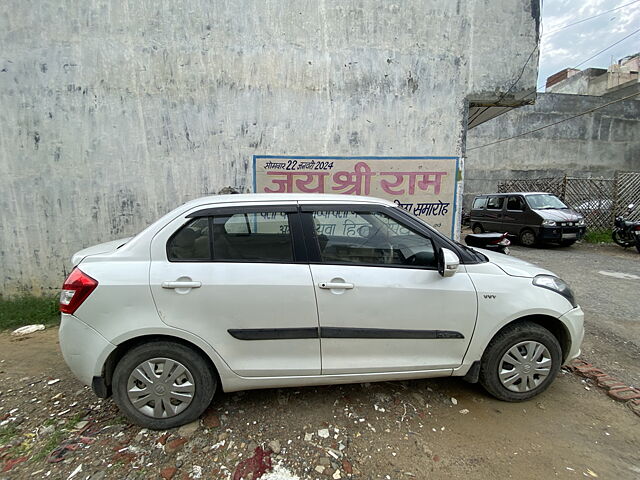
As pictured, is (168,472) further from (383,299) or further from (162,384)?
(383,299)

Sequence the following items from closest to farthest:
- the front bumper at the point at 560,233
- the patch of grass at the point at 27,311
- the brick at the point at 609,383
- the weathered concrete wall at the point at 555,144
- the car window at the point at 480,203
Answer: the brick at the point at 609,383 → the patch of grass at the point at 27,311 → the front bumper at the point at 560,233 → the car window at the point at 480,203 → the weathered concrete wall at the point at 555,144

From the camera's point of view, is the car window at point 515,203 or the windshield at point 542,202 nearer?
the windshield at point 542,202

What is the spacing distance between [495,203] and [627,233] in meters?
3.35

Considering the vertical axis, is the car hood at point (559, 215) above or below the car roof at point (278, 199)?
below

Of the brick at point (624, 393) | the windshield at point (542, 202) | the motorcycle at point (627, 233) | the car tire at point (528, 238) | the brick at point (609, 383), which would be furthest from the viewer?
the windshield at point (542, 202)

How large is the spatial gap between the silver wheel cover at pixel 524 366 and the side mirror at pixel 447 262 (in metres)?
0.85

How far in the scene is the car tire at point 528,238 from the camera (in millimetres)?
9094

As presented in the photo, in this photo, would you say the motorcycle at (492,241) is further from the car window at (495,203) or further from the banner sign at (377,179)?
the car window at (495,203)

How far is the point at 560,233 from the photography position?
28.5 ft

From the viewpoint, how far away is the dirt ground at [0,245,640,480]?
1.91 meters

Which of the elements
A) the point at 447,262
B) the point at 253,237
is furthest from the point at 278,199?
the point at 447,262

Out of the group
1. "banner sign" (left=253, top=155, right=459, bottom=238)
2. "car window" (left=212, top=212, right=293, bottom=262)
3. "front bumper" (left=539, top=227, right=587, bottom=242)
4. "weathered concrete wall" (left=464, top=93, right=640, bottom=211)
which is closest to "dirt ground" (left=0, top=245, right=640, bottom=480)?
"car window" (left=212, top=212, right=293, bottom=262)


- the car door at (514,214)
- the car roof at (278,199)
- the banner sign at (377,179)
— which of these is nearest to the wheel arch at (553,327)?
the car roof at (278,199)

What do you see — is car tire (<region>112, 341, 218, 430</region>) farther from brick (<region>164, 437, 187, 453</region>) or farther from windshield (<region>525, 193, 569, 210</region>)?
windshield (<region>525, 193, 569, 210</region>)
